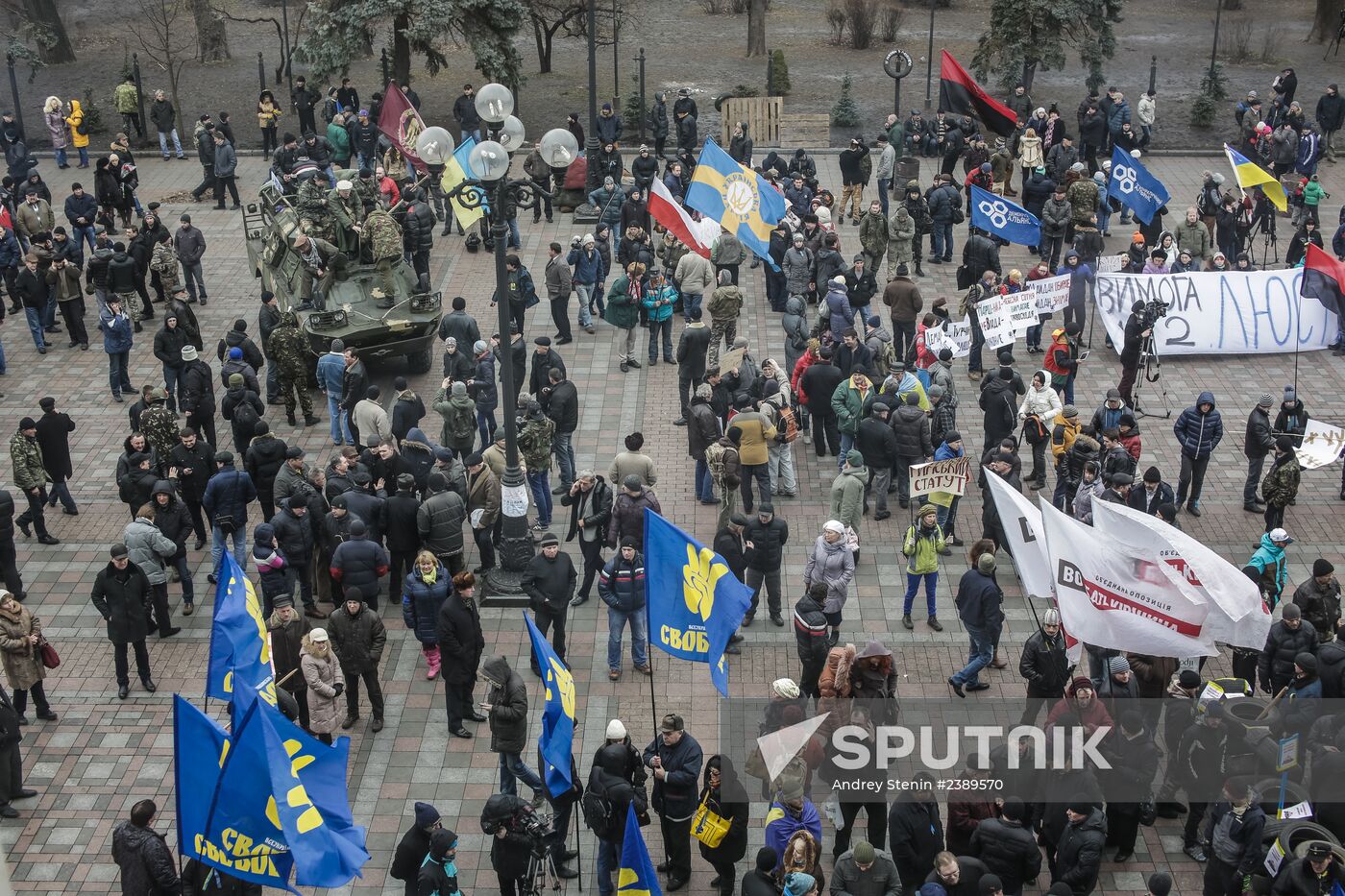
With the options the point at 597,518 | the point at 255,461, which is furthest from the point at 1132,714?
the point at 255,461

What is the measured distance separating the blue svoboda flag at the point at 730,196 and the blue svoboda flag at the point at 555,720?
1157cm

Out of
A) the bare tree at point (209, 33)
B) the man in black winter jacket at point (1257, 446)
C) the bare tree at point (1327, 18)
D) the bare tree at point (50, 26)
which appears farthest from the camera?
the bare tree at point (1327, 18)

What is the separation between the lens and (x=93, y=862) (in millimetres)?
12867

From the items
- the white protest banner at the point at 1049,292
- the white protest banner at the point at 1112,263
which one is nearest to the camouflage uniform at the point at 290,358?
the white protest banner at the point at 1049,292

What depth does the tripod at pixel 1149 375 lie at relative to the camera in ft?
70.0

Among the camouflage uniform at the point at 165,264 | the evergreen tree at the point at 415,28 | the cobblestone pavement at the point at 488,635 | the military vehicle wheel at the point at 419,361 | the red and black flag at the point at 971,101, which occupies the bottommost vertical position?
the cobblestone pavement at the point at 488,635

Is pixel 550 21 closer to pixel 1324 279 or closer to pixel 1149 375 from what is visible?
pixel 1149 375

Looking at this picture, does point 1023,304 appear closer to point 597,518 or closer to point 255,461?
point 597,518

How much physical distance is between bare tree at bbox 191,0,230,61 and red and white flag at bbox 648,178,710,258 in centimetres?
2273

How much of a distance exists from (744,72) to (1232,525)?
2565 cm

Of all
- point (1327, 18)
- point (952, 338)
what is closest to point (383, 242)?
point (952, 338)

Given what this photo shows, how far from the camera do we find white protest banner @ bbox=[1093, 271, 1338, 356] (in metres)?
22.7

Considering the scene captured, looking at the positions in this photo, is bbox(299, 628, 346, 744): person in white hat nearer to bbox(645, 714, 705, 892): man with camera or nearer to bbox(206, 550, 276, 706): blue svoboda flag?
bbox(206, 550, 276, 706): blue svoboda flag

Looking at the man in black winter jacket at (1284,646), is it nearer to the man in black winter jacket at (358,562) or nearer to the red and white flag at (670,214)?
the man in black winter jacket at (358,562)
